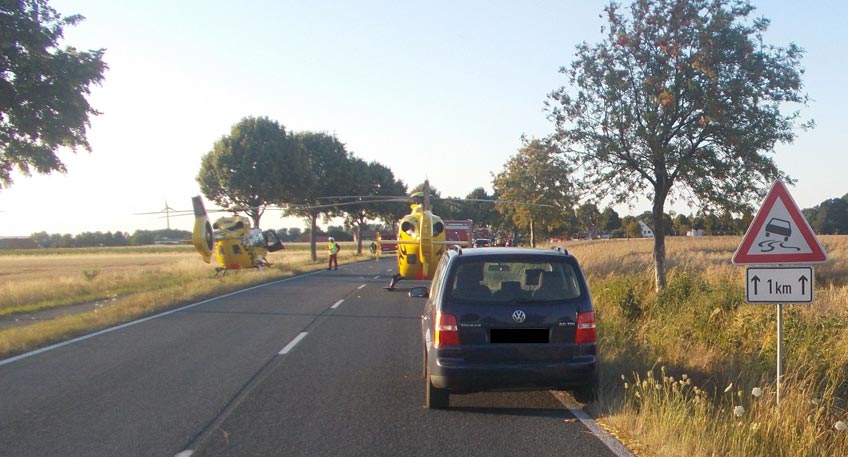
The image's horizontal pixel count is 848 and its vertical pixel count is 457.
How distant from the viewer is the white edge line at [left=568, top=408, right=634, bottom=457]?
19.2 feet

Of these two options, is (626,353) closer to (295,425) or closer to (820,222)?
(295,425)

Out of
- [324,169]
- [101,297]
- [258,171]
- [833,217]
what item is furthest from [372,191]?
[101,297]

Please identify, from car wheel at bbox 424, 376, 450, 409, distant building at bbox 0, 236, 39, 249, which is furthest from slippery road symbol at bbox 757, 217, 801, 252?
distant building at bbox 0, 236, 39, 249

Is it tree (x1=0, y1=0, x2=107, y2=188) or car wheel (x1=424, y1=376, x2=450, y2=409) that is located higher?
tree (x1=0, y1=0, x2=107, y2=188)

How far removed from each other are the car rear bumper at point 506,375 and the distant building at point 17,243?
99552 mm

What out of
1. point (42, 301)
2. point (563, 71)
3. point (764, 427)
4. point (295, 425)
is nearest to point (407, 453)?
point (295, 425)

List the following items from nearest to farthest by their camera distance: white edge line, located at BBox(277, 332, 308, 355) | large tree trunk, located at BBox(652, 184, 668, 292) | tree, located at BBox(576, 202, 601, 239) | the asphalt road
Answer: the asphalt road < white edge line, located at BBox(277, 332, 308, 355) < large tree trunk, located at BBox(652, 184, 668, 292) < tree, located at BBox(576, 202, 601, 239)

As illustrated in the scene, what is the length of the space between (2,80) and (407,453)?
19166mm

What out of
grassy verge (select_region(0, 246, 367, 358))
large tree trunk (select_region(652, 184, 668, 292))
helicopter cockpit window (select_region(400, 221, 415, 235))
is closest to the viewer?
grassy verge (select_region(0, 246, 367, 358))

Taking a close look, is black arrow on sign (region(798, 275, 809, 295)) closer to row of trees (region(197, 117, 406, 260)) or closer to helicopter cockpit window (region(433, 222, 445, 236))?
helicopter cockpit window (region(433, 222, 445, 236))

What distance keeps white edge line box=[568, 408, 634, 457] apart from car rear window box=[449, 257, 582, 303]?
3.75ft

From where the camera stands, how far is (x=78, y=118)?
858 inches

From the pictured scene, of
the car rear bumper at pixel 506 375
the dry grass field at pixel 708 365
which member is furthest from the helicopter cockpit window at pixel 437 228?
the car rear bumper at pixel 506 375

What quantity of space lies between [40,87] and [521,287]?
60.3 ft
